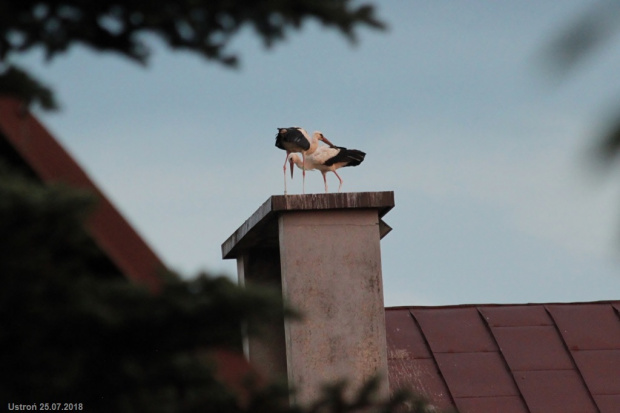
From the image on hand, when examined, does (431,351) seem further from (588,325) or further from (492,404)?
(588,325)

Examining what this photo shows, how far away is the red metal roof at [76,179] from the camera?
4652 mm

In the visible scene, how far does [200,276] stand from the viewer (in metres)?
4.05

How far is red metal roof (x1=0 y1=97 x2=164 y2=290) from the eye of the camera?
4.65 meters

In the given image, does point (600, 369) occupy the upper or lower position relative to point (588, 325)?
lower

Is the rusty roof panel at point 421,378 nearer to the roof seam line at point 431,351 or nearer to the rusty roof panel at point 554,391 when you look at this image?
the roof seam line at point 431,351

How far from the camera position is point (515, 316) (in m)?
13.7

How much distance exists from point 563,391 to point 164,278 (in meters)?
9.43

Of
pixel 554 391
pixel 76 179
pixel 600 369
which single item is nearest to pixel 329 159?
pixel 554 391

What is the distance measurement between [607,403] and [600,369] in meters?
0.49

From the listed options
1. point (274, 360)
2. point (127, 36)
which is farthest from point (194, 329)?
point (274, 360)

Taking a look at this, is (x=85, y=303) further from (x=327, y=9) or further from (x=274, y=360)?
(x=274, y=360)

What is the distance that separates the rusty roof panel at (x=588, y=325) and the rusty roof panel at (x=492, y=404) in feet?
3.92

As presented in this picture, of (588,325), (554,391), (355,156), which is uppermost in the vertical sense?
(355,156)

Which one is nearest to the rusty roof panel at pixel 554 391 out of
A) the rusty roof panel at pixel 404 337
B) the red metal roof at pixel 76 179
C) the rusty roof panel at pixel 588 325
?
the rusty roof panel at pixel 588 325
